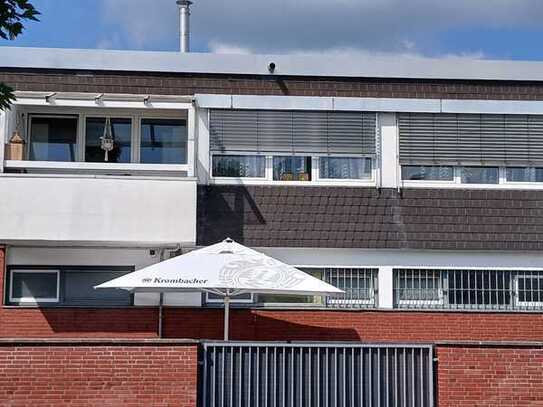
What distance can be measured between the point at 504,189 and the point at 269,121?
3.96 m

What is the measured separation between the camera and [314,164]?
15.7 meters

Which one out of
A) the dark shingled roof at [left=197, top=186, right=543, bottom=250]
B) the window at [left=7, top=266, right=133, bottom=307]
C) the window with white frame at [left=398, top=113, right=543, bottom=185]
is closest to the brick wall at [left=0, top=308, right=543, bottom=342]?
the window at [left=7, top=266, right=133, bottom=307]

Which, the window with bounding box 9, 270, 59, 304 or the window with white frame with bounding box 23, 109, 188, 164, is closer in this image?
the window with bounding box 9, 270, 59, 304

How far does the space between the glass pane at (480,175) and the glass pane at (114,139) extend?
18.1ft

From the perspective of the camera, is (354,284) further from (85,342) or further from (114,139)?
(85,342)

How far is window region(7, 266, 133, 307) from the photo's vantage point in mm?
14914

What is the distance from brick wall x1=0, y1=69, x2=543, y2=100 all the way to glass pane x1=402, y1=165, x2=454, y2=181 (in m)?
1.17

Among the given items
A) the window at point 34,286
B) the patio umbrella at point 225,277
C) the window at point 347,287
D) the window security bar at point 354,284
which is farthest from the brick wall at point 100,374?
the window security bar at point 354,284

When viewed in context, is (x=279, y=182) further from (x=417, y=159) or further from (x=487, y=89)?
(x=487, y=89)

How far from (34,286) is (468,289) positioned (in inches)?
268

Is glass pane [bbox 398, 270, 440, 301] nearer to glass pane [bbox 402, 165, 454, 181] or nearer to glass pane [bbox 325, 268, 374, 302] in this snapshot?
glass pane [bbox 325, 268, 374, 302]

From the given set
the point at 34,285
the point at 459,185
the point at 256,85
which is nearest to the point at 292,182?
the point at 256,85

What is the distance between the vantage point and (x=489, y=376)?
10562mm

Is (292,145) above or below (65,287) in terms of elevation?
above
